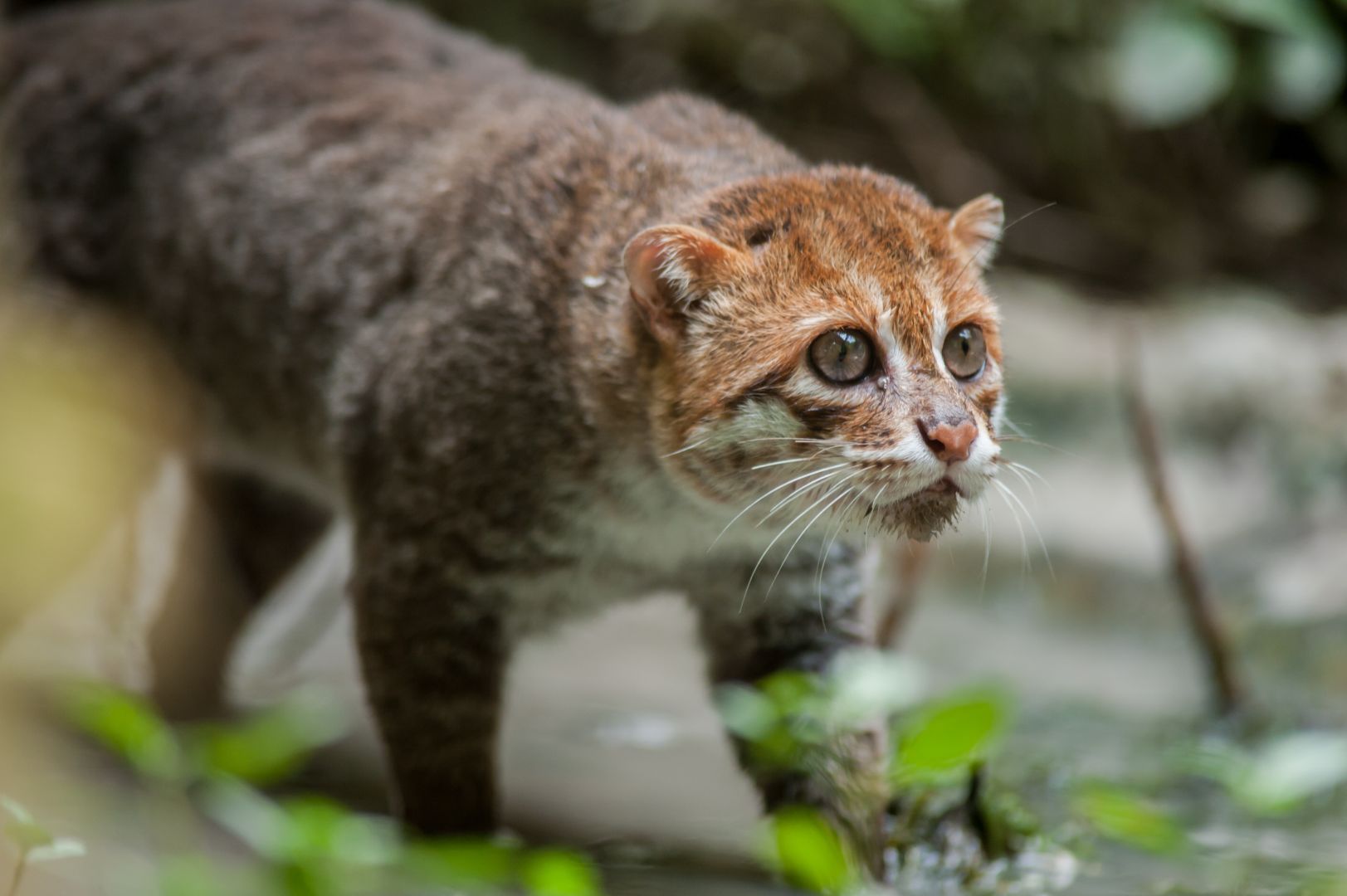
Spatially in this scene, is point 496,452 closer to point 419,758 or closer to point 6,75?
point 419,758

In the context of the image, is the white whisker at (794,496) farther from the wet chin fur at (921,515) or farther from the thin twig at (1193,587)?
the thin twig at (1193,587)

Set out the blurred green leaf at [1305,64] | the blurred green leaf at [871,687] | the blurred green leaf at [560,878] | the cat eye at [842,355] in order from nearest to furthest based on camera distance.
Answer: the blurred green leaf at [560,878] → the blurred green leaf at [871,687] → the cat eye at [842,355] → the blurred green leaf at [1305,64]

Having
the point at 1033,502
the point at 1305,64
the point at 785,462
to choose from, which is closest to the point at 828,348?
the point at 785,462

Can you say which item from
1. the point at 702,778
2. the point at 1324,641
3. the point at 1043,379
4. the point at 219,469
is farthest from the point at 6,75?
the point at 1324,641

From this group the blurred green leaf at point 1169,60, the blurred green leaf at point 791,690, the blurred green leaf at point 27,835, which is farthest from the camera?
the blurred green leaf at point 1169,60

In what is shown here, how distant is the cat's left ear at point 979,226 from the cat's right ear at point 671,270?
69 cm

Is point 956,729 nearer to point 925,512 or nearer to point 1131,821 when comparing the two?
point 1131,821

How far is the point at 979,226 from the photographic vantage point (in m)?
4.63

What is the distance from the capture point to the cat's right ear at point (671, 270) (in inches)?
171

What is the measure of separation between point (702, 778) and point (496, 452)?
1805mm

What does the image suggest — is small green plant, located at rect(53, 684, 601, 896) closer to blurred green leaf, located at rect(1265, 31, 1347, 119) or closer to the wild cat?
the wild cat

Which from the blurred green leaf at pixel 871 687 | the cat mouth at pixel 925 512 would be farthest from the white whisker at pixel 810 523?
the blurred green leaf at pixel 871 687

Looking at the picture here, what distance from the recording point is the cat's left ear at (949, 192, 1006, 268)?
15.0 ft

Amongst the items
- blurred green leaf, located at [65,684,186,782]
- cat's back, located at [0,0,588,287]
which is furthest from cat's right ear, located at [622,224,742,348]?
blurred green leaf, located at [65,684,186,782]
